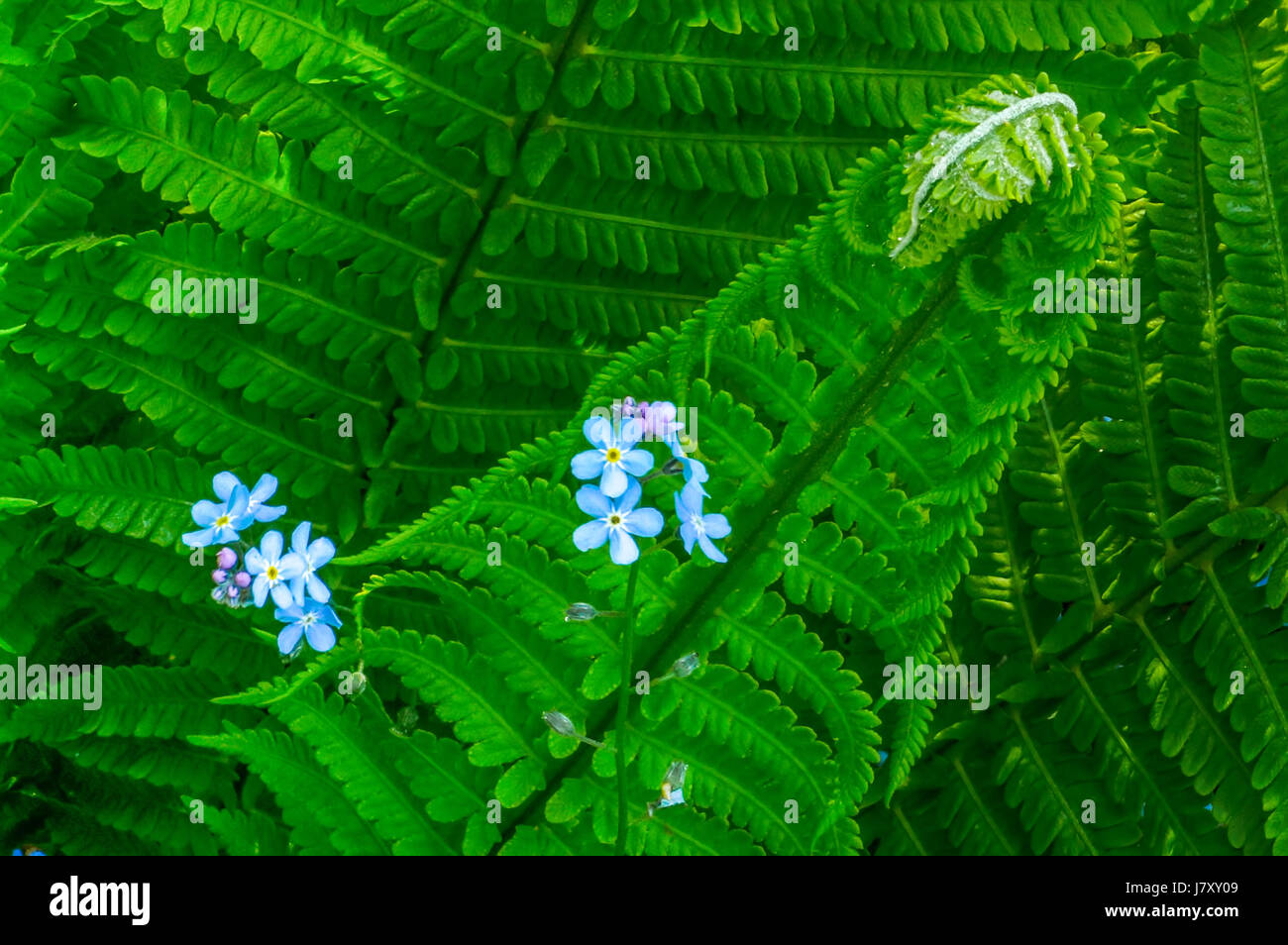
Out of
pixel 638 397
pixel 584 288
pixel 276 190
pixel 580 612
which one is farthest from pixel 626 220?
pixel 580 612

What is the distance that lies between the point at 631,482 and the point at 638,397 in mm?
173

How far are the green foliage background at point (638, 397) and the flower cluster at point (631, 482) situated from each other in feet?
0.21

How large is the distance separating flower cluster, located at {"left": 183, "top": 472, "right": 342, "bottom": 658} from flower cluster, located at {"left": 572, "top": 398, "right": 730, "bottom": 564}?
12.7 inches

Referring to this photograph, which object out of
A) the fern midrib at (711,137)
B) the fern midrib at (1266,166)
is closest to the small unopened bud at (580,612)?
the fern midrib at (711,137)

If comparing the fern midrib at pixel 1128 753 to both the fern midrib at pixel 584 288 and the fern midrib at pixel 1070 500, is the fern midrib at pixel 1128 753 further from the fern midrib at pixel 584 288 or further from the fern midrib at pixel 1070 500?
the fern midrib at pixel 584 288

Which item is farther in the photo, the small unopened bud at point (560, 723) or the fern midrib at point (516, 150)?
the fern midrib at point (516, 150)

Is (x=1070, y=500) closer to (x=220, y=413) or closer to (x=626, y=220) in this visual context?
(x=626, y=220)

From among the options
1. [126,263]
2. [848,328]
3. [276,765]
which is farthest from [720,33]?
[276,765]

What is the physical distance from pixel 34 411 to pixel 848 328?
3.11ft

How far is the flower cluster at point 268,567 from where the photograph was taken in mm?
1185

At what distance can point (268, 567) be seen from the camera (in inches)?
48.3

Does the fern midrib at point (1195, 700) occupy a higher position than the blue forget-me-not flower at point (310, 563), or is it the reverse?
the blue forget-me-not flower at point (310, 563)

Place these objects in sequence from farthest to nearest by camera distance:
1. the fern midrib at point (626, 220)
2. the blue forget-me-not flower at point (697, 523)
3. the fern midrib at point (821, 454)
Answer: the fern midrib at point (626, 220), the fern midrib at point (821, 454), the blue forget-me-not flower at point (697, 523)
